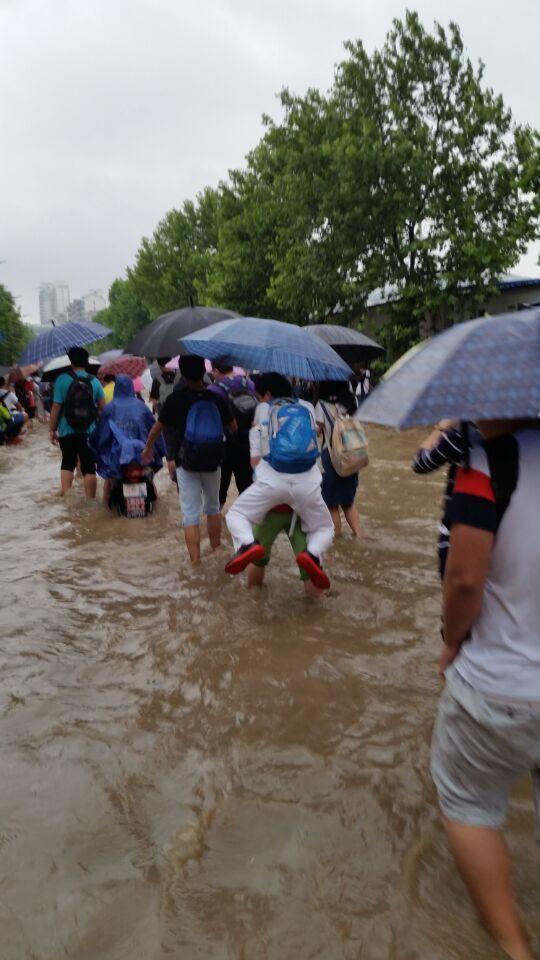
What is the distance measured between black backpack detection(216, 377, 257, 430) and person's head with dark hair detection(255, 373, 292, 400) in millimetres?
1420

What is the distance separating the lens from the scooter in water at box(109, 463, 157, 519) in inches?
305

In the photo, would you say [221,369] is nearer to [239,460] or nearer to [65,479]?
[239,460]

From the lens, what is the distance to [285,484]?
4.51 meters

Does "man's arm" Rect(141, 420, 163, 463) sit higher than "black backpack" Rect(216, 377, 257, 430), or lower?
lower

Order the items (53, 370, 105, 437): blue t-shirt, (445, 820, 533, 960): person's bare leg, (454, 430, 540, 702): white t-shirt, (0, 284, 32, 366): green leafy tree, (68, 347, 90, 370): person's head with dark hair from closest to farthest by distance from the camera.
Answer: (454, 430, 540, 702): white t-shirt
(445, 820, 533, 960): person's bare leg
(68, 347, 90, 370): person's head with dark hair
(53, 370, 105, 437): blue t-shirt
(0, 284, 32, 366): green leafy tree

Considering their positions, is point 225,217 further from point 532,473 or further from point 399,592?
point 532,473

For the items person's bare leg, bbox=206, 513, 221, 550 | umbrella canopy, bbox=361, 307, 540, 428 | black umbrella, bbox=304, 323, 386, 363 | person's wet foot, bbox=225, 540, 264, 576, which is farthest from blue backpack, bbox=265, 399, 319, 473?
black umbrella, bbox=304, 323, 386, 363

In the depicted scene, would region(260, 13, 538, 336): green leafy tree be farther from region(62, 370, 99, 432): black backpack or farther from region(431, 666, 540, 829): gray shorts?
region(431, 666, 540, 829): gray shorts

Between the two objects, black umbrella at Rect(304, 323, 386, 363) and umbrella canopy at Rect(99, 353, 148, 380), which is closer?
black umbrella at Rect(304, 323, 386, 363)

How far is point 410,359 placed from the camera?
79.7 inches

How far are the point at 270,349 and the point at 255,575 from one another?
182 centimetres

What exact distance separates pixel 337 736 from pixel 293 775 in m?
0.38

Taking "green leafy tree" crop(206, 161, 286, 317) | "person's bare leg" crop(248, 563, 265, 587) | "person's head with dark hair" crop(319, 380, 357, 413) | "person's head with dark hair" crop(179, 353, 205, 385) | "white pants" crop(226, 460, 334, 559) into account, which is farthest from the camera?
"green leafy tree" crop(206, 161, 286, 317)

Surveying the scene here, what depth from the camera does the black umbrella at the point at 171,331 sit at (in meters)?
7.31
